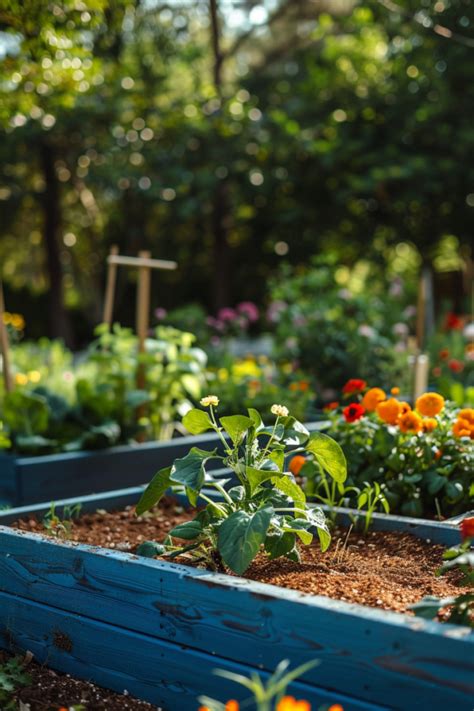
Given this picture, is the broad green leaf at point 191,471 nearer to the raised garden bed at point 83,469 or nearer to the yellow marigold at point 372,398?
the yellow marigold at point 372,398

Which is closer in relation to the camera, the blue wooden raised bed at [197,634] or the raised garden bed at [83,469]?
the blue wooden raised bed at [197,634]

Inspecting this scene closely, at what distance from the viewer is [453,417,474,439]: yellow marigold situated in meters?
2.99

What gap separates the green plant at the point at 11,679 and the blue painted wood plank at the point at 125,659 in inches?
2.5

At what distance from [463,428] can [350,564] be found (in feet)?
2.68

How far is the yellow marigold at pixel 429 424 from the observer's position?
3.07m

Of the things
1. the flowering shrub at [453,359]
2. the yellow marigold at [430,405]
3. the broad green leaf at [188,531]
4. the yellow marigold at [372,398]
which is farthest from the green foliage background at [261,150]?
the broad green leaf at [188,531]

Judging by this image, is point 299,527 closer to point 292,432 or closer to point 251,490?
point 251,490

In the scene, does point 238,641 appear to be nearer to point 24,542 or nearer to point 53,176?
point 24,542

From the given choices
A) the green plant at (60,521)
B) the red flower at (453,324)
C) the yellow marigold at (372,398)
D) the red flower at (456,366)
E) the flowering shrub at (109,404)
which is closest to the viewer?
the green plant at (60,521)

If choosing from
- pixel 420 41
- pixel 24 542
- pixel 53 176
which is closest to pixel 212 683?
pixel 24 542

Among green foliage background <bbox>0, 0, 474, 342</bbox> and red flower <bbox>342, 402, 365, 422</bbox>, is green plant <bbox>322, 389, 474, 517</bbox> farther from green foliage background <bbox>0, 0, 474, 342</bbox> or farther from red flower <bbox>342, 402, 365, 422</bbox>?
green foliage background <bbox>0, 0, 474, 342</bbox>

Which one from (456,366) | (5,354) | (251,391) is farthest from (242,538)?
(456,366)

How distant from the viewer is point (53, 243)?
1493 cm

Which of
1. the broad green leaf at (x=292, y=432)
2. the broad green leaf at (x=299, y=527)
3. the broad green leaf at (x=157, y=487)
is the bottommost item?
the broad green leaf at (x=299, y=527)
